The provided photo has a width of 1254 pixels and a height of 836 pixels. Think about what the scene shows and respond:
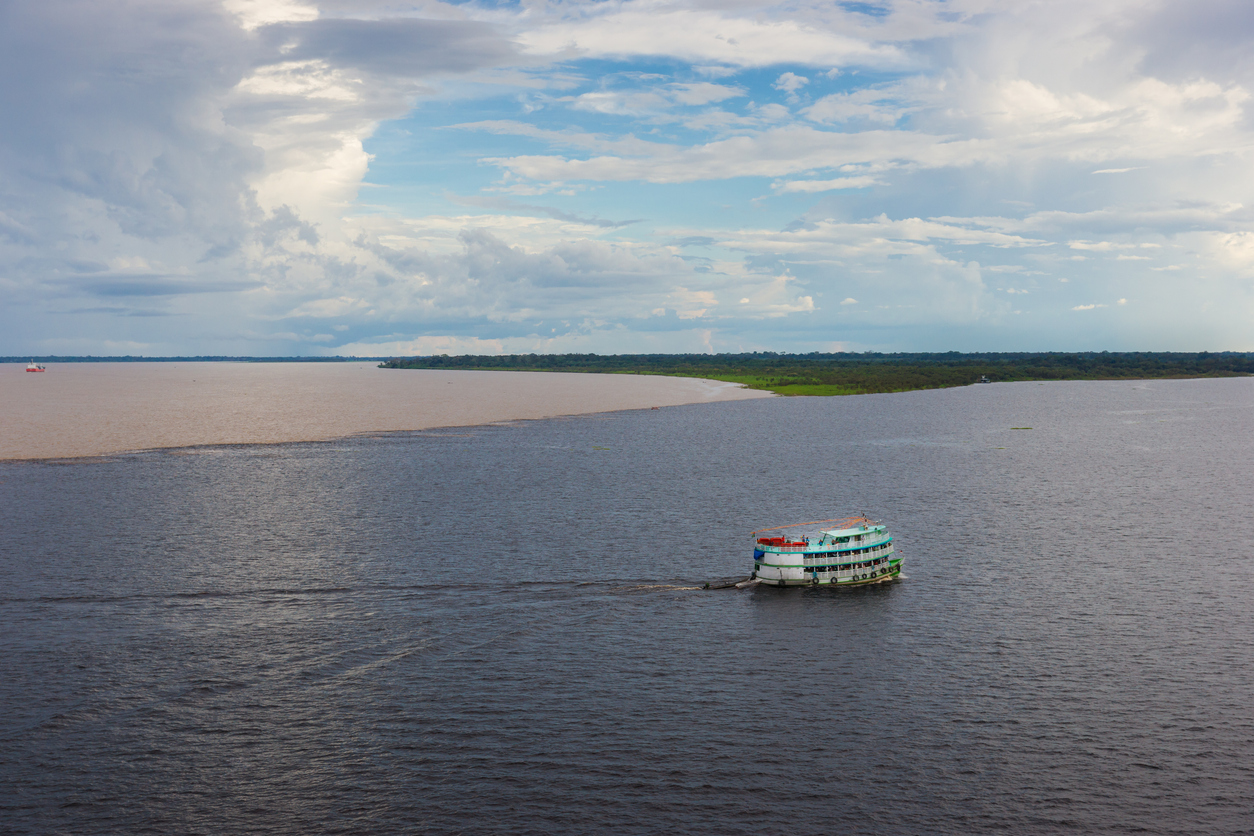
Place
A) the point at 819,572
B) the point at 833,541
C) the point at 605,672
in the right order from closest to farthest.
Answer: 1. the point at 605,672
2. the point at 819,572
3. the point at 833,541

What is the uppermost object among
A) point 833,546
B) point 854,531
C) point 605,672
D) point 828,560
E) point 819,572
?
point 854,531

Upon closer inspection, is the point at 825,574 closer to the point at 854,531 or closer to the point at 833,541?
the point at 833,541

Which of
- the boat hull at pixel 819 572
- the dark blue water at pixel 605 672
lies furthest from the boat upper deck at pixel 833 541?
the dark blue water at pixel 605 672

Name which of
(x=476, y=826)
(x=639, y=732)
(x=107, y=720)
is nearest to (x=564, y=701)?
(x=639, y=732)

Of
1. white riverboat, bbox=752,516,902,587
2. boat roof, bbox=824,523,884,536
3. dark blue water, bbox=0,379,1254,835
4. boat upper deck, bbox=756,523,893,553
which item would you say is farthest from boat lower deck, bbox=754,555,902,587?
boat roof, bbox=824,523,884,536

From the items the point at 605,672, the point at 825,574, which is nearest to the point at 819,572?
the point at 825,574
